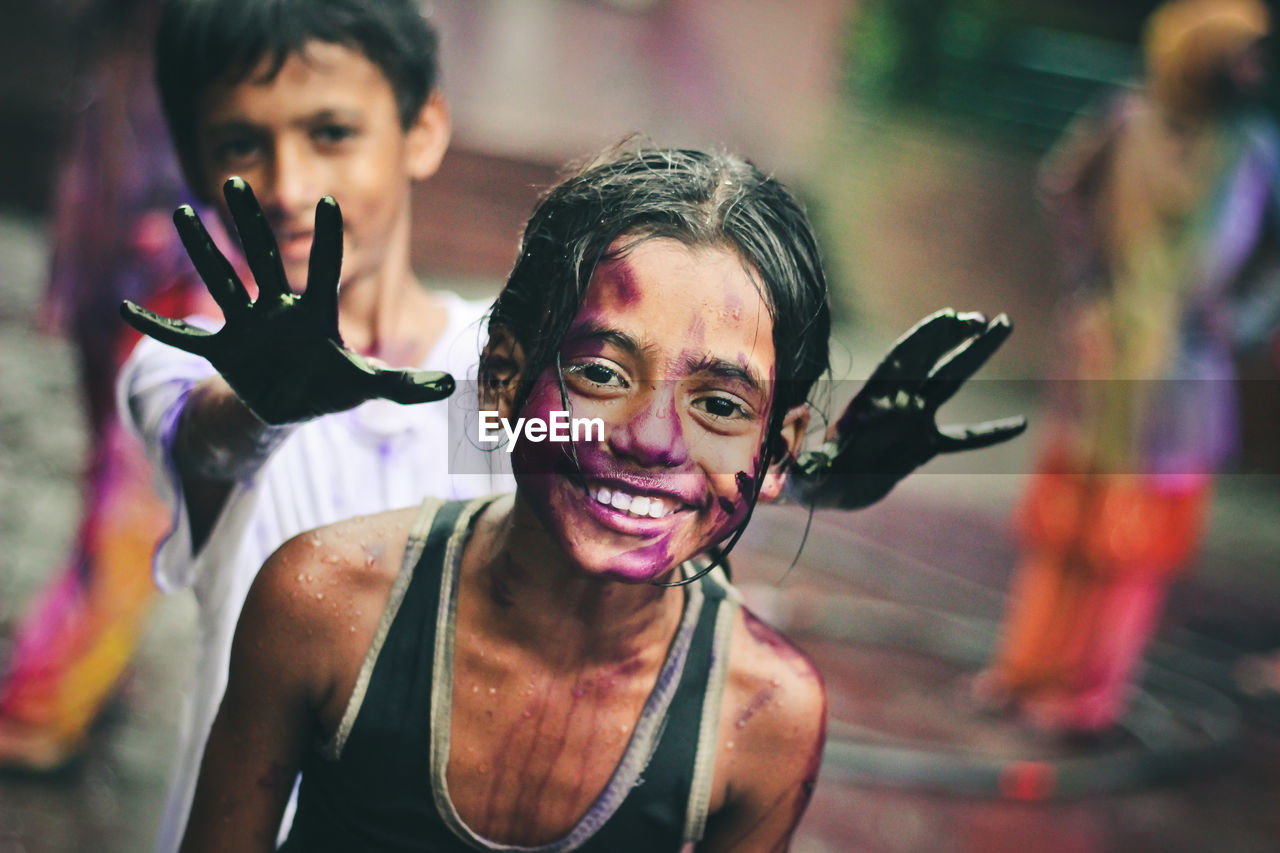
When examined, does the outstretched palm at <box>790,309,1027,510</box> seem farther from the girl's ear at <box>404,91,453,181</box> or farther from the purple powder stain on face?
the girl's ear at <box>404,91,453,181</box>

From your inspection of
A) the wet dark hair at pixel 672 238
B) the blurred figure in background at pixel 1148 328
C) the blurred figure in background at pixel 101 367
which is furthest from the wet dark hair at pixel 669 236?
the blurred figure in background at pixel 1148 328

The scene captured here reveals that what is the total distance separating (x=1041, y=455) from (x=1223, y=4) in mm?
1230

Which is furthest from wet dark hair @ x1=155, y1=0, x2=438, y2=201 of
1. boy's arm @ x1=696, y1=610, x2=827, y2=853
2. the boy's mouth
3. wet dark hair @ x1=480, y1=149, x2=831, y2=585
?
boy's arm @ x1=696, y1=610, x2=827, y2=853

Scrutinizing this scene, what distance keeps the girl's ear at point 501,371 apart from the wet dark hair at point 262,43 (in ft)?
1.13

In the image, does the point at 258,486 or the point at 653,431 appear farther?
the point at 258,486

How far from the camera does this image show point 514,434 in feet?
2.76

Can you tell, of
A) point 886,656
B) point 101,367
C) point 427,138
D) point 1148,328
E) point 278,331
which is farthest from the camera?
point 886,656

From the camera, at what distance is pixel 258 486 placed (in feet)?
3.51

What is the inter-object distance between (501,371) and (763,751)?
1.26 ft

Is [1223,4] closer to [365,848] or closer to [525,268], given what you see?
[525,268]

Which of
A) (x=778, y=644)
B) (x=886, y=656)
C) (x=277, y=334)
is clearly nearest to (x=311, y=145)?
(x=277, y=334)

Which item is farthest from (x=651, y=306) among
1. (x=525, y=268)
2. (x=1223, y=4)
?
(x=1223, y=4)

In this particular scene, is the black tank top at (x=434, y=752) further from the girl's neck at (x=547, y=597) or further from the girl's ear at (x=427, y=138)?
the girl's ear at (x=427, y=138)

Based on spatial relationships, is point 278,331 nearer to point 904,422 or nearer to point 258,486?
point 258,486
